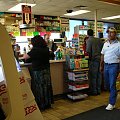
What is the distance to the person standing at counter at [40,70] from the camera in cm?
405

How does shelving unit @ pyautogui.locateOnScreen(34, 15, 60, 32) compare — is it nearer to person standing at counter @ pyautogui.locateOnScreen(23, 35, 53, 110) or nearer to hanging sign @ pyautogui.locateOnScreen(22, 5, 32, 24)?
hanging sign @ pyautogui.locateOnScreen(22, 5, 32, 24)

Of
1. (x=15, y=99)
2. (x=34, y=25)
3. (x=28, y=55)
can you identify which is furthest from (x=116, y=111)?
(x=34, y=25)

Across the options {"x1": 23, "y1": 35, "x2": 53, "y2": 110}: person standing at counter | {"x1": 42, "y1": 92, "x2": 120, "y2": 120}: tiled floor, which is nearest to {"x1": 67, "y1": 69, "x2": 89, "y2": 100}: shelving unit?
{"x1": 42, "y1": 92, "x2": 120, "y2": 120}: tiled floor

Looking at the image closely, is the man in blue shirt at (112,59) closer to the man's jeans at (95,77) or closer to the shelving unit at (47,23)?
the man's jeans at (95,77)

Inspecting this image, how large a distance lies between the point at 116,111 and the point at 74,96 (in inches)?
45.7

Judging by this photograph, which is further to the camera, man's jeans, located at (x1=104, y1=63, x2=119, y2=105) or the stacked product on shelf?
the stacked product on shelf

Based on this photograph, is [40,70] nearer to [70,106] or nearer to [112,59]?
[70,106]

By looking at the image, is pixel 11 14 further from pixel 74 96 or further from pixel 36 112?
pixel 36 112

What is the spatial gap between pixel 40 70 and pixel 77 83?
1088 millimetres

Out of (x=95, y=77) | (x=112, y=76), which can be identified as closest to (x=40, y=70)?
(x=112, y=76)

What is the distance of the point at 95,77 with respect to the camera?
5.21m

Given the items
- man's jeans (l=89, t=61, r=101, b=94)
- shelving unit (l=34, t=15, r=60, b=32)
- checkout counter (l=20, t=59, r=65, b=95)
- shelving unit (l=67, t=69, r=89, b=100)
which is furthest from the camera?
shelving unit (l=34, t=15, r=60, b=32)

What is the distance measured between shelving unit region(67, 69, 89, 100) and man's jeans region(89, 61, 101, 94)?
1.06 feet

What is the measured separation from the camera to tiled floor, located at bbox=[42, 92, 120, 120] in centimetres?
391
